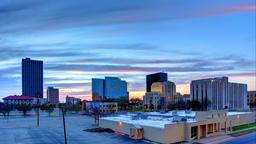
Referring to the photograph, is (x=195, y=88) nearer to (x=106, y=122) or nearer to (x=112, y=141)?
(x=106, y=122)

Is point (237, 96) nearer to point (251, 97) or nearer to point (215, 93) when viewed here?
point (215, 93)

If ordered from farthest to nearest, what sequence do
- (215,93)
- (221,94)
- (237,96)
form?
(237,96), (215,93), (221,94)

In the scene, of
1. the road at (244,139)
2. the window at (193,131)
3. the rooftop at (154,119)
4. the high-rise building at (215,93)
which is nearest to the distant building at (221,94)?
the high-rise building at (215,93)

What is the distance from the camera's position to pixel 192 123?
44094mm

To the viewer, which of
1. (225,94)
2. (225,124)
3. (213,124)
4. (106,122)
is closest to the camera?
(213,124)

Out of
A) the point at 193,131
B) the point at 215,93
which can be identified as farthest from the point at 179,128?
the point at 215,93

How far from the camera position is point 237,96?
15475 centimetres

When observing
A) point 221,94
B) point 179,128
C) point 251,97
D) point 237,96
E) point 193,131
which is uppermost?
point 221,94

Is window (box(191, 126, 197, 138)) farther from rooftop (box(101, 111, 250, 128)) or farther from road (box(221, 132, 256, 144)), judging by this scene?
road (box(221, 132, 256, 144))

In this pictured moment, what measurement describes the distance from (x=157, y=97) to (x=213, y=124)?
13995 centimetres

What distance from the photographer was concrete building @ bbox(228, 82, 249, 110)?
152 meters

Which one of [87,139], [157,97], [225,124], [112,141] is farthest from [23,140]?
[157,97]

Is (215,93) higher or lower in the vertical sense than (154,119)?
higher

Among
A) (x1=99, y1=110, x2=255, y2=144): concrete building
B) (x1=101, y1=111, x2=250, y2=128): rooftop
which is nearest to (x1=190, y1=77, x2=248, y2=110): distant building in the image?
(x1=101, y1=111, x2=250, y2=128): rooftop
